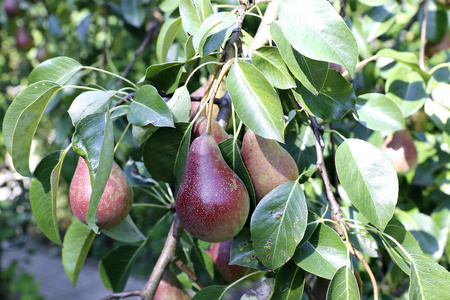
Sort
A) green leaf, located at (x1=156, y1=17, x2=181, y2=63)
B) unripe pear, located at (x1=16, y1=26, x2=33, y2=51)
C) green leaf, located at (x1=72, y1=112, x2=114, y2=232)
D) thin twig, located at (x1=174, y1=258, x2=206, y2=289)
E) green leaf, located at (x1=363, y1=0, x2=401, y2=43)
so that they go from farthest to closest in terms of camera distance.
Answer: unripe pear, located at (x1=16, y1=26, x2=33, y2=51) → green leaf, located at (x1=363, y1=0, x2=401, y2=43) → green leaf, located at (x1=156, y1=17, x2=181, y2=63) → thin twig, located at (x1=174, y1=258, x2=206, y2=289) → green leaf, located at (x1=72, y1=112, x2=114, y2=232)

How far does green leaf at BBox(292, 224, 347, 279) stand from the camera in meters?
0.51

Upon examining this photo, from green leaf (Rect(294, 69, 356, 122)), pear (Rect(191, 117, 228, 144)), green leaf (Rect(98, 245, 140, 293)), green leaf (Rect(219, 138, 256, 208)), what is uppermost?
green leaf (Rect(294, 69, 356, 122))

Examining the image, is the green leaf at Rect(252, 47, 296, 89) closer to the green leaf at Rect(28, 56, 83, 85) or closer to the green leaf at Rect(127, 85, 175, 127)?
the green leaf at Rect(127, 85, 175, 127)

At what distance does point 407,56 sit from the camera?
86 cm

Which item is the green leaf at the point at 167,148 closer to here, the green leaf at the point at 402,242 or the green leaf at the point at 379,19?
the green leaf at the point at 402,242

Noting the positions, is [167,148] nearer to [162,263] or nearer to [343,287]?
[162,263]

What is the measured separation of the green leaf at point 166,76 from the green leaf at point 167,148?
90 millimetres

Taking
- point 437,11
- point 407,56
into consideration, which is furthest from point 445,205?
point 437,11

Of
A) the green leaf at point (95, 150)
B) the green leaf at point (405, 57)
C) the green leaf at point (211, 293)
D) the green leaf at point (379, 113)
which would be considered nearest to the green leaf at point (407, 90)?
the green leaf at point (405, 57)

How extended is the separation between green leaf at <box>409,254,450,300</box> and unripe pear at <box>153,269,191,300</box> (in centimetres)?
38

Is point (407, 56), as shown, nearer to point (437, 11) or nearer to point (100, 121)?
point (437, 11)

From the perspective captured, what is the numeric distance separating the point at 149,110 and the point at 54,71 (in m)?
0.24

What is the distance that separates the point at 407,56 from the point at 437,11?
0.41 meters

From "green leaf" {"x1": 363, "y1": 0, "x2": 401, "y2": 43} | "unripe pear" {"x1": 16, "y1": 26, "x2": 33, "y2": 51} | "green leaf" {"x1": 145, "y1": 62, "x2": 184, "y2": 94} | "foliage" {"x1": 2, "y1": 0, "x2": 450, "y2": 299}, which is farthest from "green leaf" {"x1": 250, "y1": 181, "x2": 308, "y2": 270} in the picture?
"unripe pear" {"x1": 16, "y1": 26, "x2": 33, "y2": 51}
